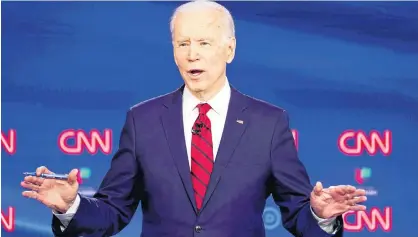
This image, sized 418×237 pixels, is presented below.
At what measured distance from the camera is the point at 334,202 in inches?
102

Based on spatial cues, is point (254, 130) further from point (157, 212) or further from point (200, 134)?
point (157, 212)

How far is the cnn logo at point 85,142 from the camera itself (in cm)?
449

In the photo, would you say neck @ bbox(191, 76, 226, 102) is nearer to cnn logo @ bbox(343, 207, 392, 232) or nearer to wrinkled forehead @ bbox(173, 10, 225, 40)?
wrinkled forehead @ bbox(173, 10, 225, 40)

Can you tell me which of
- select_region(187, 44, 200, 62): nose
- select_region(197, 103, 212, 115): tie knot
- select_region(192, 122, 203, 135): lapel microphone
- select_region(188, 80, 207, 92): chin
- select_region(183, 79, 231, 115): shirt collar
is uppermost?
select_region(187, 44, 200, 62): nose

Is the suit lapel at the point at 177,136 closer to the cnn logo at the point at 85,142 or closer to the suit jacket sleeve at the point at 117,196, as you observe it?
the suit jacket sleeve at the point at 117,196

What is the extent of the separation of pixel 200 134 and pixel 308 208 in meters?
0.38

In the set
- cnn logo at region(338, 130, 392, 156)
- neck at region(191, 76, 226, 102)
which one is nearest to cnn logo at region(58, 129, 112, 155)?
Answer: cnn logo at region(338, 130, 392, 156)

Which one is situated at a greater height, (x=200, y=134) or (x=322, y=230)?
(x=200, y=134)

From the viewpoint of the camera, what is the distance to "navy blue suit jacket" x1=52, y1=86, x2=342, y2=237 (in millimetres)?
2713

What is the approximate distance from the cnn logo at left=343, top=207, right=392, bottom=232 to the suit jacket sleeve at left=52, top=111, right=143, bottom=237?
1860mm

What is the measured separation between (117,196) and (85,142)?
1739 mm

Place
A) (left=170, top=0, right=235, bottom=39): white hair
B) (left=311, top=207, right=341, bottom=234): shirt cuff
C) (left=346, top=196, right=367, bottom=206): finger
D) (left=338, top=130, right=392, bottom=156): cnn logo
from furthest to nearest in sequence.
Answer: (left=338, top=130, right=392, bottom=156): cnn logo < (left=170, top=0, right=235, bottom=39): white hair < (left=311, top=207, right=341, bottom=234): shirt cuff < (left=346, top=196, right=367, bottom=206): finger

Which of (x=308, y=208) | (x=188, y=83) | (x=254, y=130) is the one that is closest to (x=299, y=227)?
(x=308, y=208)

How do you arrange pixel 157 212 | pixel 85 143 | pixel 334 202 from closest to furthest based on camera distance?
pixel 334 202 → pixel 157 212 → pixel 85 143
